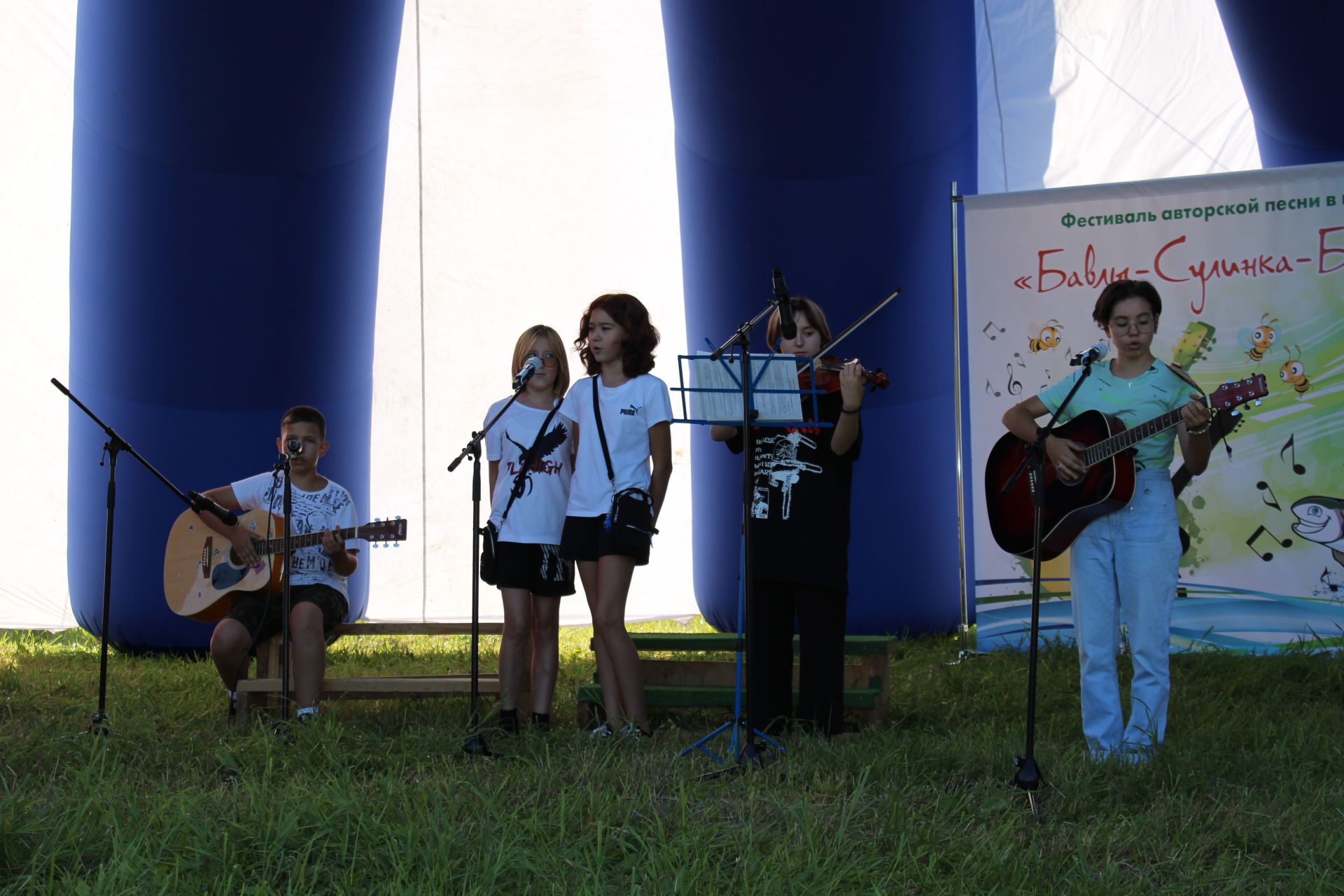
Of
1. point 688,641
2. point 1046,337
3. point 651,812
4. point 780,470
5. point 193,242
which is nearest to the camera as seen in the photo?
point 651,812

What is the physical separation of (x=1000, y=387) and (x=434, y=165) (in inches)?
151

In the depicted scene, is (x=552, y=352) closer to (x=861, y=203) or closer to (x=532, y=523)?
(x=532, y=523)

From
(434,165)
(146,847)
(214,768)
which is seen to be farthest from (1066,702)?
(434,165)

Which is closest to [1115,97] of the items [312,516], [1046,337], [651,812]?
[1046,337]

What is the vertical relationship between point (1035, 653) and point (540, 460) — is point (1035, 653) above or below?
below

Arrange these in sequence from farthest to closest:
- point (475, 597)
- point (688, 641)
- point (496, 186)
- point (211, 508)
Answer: point (496, 186) < point (688, 641) < point (211, 508) < point (475, 597)

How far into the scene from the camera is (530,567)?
12.7 ft

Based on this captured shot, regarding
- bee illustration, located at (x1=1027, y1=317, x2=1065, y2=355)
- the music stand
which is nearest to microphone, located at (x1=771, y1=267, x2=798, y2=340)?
the music stand

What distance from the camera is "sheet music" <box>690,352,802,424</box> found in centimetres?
320

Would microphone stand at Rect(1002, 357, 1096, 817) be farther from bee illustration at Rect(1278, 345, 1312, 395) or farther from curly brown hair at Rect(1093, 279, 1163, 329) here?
bee illustration at Rect(1278, 345, 1312, 395)

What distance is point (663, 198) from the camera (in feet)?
24.9

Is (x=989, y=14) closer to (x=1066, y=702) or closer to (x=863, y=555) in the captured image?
(x=863, y=555)

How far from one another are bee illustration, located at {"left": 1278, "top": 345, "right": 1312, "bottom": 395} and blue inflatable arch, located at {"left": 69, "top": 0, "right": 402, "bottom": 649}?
14.2ft

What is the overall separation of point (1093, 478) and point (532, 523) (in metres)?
1.66
